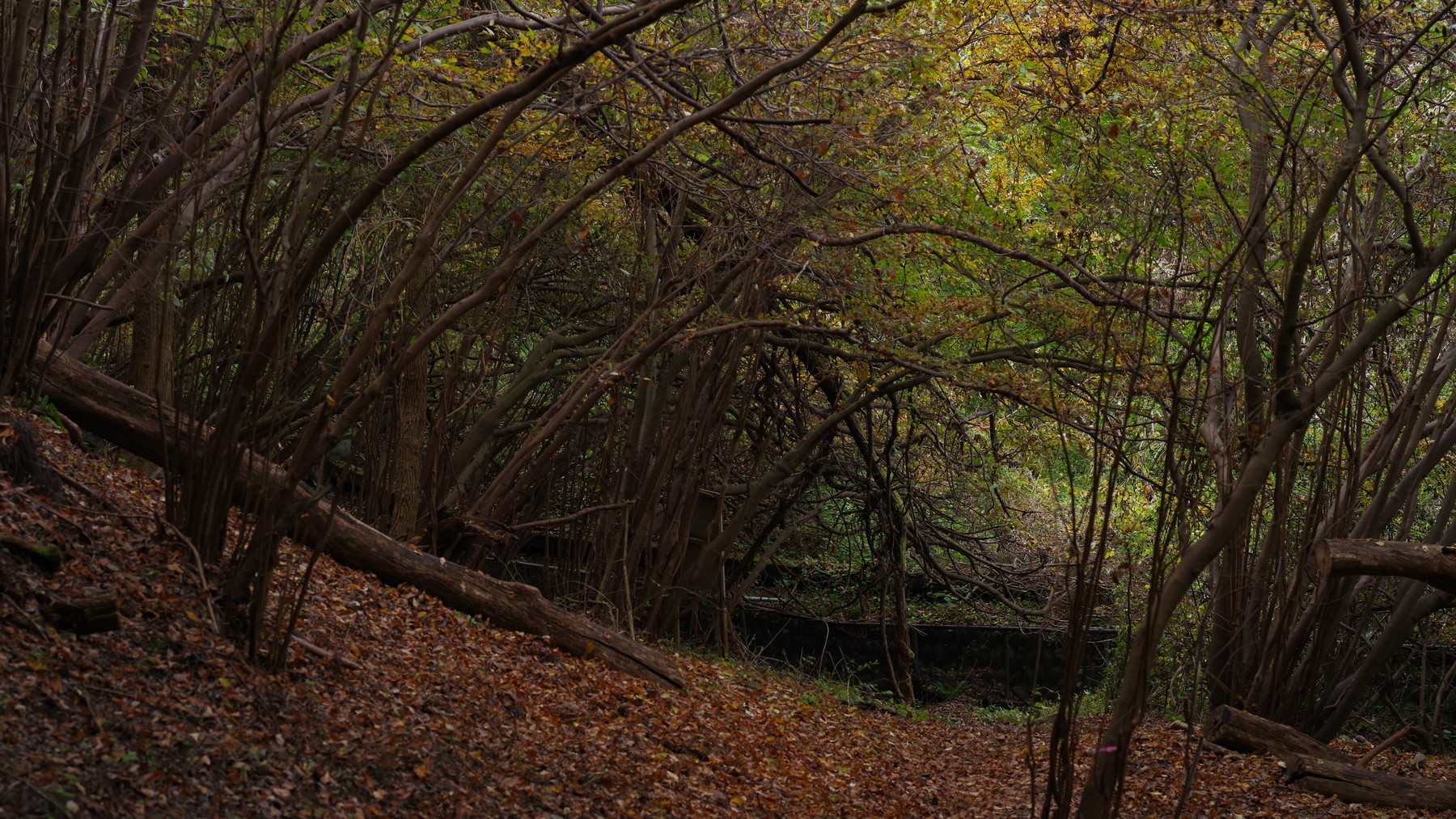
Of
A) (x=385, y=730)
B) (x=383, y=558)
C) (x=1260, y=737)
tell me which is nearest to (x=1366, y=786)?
(x=1260, y=737)

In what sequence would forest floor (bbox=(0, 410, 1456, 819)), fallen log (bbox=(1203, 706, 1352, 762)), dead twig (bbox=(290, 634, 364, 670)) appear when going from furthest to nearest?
fallen log (bbox=(1203, 706, 1352, 762)) → dead twig (bbox=(290, 634, 364, 670)) → forest floor (bbox=(0, 410, 1456, 819))

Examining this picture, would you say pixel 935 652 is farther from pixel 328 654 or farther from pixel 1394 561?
pixel 328 654

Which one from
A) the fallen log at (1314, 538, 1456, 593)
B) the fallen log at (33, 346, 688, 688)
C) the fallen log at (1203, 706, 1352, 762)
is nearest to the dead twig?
the fallen log at (33, 346, 688, 688)

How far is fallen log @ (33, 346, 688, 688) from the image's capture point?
5242 millimetres

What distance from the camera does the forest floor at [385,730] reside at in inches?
117

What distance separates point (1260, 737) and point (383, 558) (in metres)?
4.77

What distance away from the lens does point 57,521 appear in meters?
3.98

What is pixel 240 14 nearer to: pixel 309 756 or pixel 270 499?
pixel 270 499

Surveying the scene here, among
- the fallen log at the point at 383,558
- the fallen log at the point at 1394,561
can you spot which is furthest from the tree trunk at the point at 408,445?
the fallen log at the point at 1394,561

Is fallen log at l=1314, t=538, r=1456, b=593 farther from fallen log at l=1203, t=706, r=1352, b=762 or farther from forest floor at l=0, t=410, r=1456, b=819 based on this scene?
fallen log at l=1203, t=706, r=1352, b=762

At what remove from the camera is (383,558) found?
5.74m

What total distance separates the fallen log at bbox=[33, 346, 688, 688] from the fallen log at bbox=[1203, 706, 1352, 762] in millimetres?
2965

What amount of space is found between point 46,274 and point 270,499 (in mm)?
2094

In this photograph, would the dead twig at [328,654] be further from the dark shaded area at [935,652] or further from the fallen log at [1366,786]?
the dark shaded area at [935,652]
